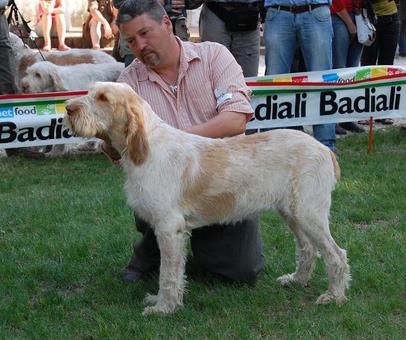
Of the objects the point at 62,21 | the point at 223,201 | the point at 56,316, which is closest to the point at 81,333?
the point at 56,316

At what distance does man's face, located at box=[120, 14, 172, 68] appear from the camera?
4.02m

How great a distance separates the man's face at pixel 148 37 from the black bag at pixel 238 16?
343 centimetres

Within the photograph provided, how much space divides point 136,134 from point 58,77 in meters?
4.92

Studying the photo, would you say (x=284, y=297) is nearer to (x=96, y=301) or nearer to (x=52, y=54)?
(x=96, y=301)

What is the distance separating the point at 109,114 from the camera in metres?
3.67

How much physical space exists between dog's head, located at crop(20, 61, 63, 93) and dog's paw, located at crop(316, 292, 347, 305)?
5.09 metres

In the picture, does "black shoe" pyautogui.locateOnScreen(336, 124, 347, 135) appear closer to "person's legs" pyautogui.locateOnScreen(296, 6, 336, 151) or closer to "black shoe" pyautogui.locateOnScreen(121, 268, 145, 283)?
"person's legs" pyautogui.locateOnScreen(296, 6, 336, 151)

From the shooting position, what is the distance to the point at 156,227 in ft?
12.7

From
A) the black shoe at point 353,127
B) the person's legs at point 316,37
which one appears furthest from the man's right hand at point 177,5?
the black shoe at point 353,127

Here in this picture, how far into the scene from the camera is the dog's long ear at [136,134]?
3.64 m

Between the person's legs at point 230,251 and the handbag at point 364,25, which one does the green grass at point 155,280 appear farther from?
the handbag at point 364,25

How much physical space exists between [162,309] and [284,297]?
2.40 ft

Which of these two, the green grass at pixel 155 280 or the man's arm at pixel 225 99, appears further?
the man's arm at pixel 225 99

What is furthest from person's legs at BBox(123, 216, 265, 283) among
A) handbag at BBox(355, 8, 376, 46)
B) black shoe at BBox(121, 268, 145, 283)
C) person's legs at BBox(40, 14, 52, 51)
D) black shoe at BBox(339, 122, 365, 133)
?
person's legs at BBox(40, 14, 52, 51)
